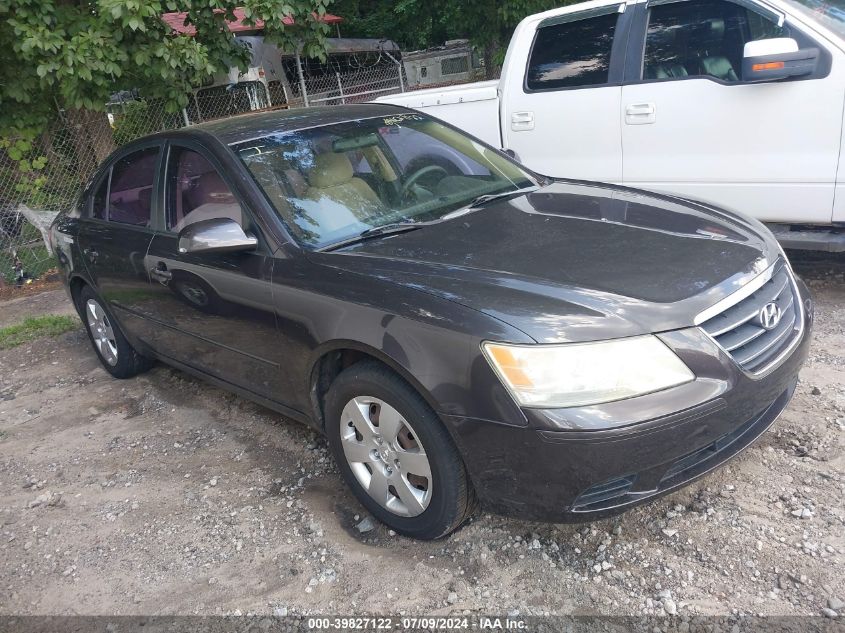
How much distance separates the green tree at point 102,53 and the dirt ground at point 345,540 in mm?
4296

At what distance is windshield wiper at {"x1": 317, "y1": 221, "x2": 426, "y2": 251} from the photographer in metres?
3.05

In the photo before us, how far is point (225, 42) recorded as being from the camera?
803 centimetres

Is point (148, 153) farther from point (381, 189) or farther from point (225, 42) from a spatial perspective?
point (225, 42)

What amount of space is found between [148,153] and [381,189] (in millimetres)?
1585

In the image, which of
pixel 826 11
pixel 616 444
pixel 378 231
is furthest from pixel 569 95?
pixel 616 444

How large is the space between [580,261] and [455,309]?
1.83ft

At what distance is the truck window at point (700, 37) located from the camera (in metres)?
4.67

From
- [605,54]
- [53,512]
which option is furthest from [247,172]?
[605,54]

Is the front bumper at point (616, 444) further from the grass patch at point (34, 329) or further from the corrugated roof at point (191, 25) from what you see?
the corrugated roof at point (191, 25)

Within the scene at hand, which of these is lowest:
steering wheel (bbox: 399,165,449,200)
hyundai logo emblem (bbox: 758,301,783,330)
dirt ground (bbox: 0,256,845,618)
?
dirt ground (bbox: 0,256,845,618)

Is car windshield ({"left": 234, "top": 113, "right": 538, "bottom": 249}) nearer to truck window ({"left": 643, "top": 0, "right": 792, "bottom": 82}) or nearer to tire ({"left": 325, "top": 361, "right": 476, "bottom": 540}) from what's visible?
tire ({"left": 325, "top": 361, "right": 476, "bottom": 540})

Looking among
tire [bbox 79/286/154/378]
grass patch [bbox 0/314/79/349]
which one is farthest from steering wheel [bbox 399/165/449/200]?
grass patch [bbox 0/314/79/349]

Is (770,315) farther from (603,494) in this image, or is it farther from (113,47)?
(113,47)

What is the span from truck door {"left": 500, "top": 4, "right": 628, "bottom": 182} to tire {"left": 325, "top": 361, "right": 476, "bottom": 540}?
327 centimetres
